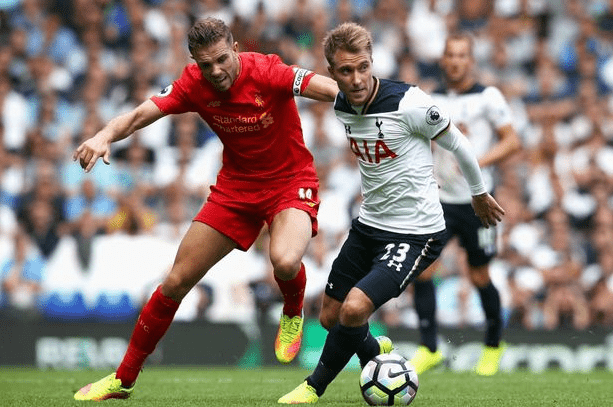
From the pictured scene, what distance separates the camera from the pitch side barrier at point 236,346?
11.0 metres

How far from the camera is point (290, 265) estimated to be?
7.04 m

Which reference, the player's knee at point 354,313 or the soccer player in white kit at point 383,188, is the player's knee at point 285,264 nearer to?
the soccer player in white kit at point 383,188

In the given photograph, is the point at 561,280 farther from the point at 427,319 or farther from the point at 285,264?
the point at 285,264

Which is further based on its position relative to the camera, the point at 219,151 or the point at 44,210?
the point at 219,151

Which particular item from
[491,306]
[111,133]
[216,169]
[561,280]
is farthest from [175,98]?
[561,280]

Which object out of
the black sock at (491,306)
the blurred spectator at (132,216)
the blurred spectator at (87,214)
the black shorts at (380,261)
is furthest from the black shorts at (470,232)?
the blurred spectator at (87,214)

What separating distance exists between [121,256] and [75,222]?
2.46 feet

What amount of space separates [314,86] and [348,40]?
2.00 ft

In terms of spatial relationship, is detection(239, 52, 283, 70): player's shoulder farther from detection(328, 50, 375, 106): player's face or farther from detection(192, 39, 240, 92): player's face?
detection(328, 50, 375, 106): player's face

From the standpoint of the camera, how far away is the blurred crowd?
11906mm

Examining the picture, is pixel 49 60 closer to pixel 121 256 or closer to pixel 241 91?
pixel 121 256

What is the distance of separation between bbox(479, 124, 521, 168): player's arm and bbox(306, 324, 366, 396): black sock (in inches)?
115

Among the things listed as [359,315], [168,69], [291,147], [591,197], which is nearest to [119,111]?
[168,69]

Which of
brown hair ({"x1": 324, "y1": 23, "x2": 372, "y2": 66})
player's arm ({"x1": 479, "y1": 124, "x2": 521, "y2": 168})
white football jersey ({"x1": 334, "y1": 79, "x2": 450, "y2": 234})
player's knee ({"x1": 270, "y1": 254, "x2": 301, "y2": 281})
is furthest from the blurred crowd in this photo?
brown hair ({"x1": 324, "y1": 23, "x2": 372, "y2": 66})
